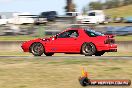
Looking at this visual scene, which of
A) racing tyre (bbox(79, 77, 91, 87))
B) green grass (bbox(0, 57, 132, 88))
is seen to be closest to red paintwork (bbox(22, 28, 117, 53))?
A: green grass (bbox(0, 57, 132, 88))

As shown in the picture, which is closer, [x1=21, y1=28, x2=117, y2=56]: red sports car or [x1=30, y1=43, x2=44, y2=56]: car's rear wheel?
[x1=21, y1=28, x2=117, y2=56]: red sports car

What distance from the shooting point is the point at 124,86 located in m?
9.41

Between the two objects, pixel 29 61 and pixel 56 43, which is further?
pixel 56 43

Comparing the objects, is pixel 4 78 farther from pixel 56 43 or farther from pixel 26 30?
pixel 26 30

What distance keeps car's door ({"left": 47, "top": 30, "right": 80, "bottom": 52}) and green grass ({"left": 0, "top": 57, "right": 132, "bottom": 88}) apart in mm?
3459

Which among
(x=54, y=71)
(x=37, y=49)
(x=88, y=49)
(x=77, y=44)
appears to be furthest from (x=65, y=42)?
(x=54, y=71)

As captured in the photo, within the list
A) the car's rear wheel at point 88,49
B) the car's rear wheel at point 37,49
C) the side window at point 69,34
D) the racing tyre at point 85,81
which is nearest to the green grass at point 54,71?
the racing tyre at point 85,81

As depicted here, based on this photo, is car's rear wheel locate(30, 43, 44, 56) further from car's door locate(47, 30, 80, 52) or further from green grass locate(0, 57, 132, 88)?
green grass locate(0, 57, 132, 88)

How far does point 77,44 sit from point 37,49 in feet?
5.94

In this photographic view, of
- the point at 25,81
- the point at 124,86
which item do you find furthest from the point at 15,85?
the point at 124,86

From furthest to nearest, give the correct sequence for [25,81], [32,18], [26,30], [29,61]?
[32,18]
[26,30]
[29,61]
[25,81]

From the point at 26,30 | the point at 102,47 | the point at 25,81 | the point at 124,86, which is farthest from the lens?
the point at 26,30

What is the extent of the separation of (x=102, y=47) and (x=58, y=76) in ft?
21.3

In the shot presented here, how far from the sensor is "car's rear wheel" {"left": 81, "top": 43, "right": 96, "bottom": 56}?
17.1 m
